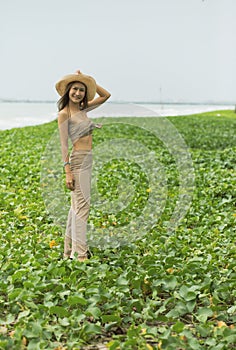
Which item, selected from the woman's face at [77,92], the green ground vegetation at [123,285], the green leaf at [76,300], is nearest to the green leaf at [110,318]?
the green ground vegetation at [123,285]

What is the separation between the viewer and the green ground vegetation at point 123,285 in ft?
11.0

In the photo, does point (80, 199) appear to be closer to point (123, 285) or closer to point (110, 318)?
point (123, 285)

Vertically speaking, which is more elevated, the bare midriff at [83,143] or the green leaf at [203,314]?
the bare midriff at [83,143]

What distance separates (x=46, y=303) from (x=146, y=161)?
6.45 meters

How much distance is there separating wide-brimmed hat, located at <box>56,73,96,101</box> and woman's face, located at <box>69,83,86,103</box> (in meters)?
0.04

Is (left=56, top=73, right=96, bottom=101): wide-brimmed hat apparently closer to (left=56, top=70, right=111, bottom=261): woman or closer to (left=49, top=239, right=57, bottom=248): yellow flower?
(left=56, top=70, right=111, bottom=261): woman

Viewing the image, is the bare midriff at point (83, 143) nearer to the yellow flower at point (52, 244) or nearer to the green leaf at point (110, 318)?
the yellow flower at point (52, 244)

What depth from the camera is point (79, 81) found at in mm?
4527

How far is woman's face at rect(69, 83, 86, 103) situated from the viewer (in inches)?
178

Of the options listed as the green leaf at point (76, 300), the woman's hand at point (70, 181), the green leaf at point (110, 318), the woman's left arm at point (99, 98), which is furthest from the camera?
the woman's left arm at point (99, 98)

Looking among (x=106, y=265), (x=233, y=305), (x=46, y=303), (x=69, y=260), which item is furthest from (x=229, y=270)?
(x=46, y=303)

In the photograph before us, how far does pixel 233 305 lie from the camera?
3986 millimetres

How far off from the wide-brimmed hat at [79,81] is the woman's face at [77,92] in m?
0.04

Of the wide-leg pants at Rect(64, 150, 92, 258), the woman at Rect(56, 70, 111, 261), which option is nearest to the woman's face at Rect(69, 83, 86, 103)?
the woman at Rect(56, 70, 111, 261)
